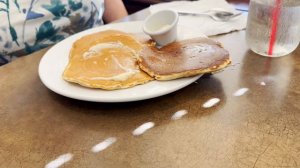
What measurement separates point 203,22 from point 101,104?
476 mm

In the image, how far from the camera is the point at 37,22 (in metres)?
0.99

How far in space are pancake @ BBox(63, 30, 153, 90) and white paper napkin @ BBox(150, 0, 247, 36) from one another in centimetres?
20

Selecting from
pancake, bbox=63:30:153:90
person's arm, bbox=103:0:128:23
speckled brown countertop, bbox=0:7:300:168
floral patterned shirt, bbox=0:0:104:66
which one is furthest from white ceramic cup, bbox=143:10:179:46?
person's arm, bbox=103:0:128:23

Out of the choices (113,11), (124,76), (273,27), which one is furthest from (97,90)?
(113,11)

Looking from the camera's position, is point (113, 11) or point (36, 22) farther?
point (113, 11)

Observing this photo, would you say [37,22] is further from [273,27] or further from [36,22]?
[273,27]

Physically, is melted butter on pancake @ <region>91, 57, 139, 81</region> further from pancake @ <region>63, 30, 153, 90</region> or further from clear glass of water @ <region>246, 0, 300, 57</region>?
clear glass of water @ <region>246, 0, 300, 57</region>

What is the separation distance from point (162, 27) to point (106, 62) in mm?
205

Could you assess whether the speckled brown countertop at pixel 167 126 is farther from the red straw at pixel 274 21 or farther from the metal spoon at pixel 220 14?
the metal spoon at pixel 220 14

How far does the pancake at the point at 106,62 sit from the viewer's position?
662 mm

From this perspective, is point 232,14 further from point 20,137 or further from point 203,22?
point 20,137

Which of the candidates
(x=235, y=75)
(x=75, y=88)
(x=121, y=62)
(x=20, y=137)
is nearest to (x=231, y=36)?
(x=235, y=75)

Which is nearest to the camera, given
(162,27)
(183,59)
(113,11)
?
(183,59)

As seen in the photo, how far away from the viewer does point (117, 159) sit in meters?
0.53
